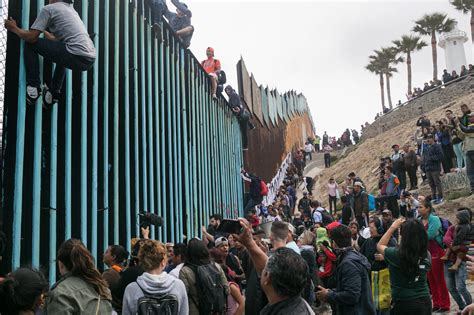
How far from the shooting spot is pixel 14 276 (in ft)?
9.65

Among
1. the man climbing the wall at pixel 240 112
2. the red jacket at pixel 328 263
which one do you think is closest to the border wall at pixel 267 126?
the man climbing the wall at pixel 240 112

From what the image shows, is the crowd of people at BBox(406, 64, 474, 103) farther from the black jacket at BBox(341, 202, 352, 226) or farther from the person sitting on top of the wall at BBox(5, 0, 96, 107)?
the person sitting on top of the wall at BBox(5, 0, 96, 107)

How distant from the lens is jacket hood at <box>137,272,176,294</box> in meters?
3.87

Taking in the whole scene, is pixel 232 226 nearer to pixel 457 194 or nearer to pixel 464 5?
pixel 457 194

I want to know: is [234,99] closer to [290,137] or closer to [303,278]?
→ [303,278]

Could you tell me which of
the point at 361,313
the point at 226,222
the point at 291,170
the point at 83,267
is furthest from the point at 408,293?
the point at 291,170

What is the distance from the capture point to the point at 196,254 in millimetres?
4504

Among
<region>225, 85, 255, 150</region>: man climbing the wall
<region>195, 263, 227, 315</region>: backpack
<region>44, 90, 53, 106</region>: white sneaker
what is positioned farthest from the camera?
<region>225, 85, 255, 150</region>: man climbing the wall

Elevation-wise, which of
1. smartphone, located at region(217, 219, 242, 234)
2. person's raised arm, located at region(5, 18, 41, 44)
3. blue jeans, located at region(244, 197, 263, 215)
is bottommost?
smartphone, located at region(217, 219, 242, 234)

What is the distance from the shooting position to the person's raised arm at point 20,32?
4594mm

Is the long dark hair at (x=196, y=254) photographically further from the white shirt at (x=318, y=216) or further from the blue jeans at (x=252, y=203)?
the blue jeans at (x=252, y=203)

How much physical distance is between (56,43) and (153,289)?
7.91 feet

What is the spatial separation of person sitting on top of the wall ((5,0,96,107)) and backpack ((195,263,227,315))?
217cm

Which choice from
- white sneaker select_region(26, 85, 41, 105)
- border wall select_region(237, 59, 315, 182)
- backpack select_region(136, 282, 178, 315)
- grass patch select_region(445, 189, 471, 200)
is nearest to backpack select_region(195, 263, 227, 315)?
backpack select_region(136, 282, 178, 315)
